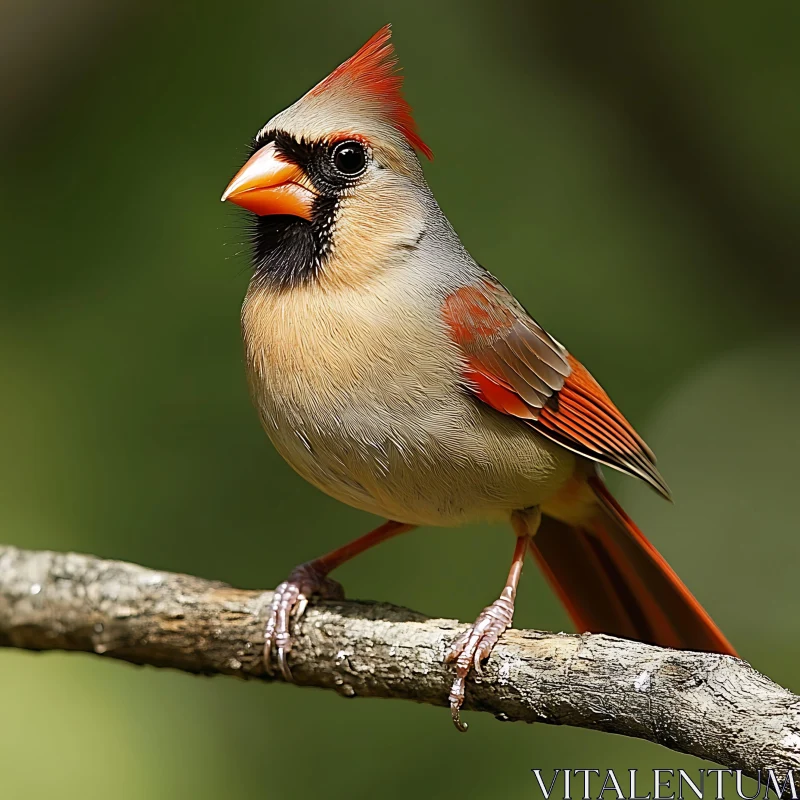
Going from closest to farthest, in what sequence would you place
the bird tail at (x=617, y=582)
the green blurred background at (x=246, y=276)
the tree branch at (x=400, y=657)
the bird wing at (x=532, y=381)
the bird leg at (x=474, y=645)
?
the tree branch at (x=400, y=657) → the bird leg at (x=474, y=645) → the bird wing at (x=532, y=381) → the bird tail at (x=617, y=582) → the green blurred background at (x=246, y=276)

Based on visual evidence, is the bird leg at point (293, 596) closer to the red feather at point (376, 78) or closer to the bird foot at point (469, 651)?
the bird foot at point (469, 651)

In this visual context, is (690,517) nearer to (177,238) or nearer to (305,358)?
(177,238)

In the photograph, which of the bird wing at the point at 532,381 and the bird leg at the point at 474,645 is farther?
the bird wing at the point at 532,381

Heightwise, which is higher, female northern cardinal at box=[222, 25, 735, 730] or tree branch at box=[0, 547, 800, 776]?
female northern cardinal at box=[222, 25, 735, 730]

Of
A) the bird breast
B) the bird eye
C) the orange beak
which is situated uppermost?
the bird eye

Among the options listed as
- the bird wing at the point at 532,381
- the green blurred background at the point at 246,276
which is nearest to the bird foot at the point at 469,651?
the bird wing at the point at 532,381

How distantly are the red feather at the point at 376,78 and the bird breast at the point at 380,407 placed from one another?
52 cm

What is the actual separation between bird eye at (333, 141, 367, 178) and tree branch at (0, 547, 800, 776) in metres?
1.13

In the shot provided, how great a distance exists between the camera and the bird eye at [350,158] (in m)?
2.57

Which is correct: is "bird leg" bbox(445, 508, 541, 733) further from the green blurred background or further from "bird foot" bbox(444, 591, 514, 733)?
the green blurred background

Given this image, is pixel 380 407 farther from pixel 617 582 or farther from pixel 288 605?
pixel 617 582

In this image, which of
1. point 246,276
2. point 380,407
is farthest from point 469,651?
point 246,276

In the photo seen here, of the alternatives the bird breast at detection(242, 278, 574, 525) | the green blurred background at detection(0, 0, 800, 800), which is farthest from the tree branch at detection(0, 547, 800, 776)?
the green blurred background at detection(0, 0, 800, 800)

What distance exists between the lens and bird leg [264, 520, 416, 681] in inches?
107
